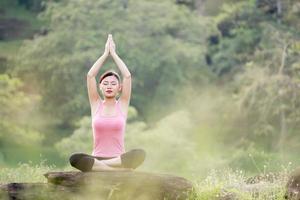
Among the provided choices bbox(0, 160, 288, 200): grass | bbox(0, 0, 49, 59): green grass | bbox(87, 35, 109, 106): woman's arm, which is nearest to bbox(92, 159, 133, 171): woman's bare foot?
bbox(87, 35, 109, 106): woman's arm

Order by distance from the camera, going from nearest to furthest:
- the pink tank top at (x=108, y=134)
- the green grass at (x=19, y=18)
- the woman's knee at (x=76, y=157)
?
the woman's knee at (x=76, y=157) → the pink tank top at (x=108, y=134) → the green grass at (x=19, y=18)

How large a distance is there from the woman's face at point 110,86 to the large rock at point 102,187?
0.78m

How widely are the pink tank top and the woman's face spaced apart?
0.63 feet

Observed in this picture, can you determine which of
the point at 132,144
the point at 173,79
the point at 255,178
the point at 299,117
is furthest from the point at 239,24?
the point at 255,178

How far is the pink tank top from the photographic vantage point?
830cm

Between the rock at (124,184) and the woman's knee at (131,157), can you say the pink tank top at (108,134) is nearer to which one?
the woman's knee at (131,157)

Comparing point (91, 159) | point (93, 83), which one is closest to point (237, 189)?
point (91, 159)

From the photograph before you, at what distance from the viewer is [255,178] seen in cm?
967

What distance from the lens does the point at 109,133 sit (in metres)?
8.30

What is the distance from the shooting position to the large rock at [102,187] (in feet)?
26.4

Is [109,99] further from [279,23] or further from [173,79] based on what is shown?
[279,23]

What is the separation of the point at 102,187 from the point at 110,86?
1.00 meters

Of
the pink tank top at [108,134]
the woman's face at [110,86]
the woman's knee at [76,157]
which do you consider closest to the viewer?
the woman's knee at [76,157]

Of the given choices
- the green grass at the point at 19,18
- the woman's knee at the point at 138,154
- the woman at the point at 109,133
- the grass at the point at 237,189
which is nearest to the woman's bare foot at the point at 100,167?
the woman at the point at 109,133
